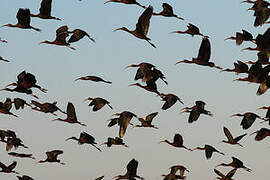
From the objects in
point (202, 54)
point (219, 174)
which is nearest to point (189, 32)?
point (202, 54)

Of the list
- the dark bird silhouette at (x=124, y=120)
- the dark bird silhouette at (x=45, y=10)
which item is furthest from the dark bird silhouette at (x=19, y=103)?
the dark bird silhouette at (x=124, y=120)

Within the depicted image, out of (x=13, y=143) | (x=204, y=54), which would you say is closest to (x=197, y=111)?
(x=204, y=54)

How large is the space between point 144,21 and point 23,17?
6.85 m

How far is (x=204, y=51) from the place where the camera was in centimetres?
2700

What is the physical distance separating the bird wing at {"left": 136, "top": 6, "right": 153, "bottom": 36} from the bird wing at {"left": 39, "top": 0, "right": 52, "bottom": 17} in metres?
5.72

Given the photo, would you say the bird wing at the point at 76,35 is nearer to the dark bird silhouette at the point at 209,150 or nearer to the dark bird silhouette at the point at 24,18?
the dark bird silhouette at the point at 24,18

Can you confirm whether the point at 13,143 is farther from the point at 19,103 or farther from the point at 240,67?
the point at 240,67

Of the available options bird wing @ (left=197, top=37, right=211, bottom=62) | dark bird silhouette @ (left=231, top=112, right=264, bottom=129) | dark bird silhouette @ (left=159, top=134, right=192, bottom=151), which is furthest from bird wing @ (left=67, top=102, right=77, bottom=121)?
dark bird silhouette @ (left=231, top=112, right=264, bottom=129)

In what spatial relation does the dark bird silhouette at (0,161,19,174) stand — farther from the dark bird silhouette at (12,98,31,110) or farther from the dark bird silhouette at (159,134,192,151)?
the dark bird silhouette at (159,134,192,151)

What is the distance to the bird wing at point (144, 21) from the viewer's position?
24.4 metres

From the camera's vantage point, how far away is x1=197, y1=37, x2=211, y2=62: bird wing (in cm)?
2688

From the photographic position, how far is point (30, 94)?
30.1 metres

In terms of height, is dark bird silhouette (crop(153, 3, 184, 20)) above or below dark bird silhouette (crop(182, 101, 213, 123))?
above

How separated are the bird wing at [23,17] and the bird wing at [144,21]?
21.4 feet
